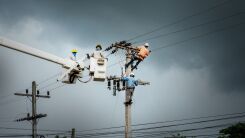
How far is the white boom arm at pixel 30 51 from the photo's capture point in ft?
22.5

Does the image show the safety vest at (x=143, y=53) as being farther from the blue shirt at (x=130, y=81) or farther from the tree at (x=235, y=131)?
the tree at (x=235, y=131)

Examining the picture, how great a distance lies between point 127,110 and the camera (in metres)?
18.7

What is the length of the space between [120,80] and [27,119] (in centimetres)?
1436

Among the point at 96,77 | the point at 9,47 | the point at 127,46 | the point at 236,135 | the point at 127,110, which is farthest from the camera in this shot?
the point at 236,135

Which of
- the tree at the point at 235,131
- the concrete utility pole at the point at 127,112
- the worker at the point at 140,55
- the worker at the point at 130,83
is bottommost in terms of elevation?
the tree at the point at 235,131

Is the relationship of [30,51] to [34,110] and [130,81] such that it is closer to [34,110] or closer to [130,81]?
[130,81]

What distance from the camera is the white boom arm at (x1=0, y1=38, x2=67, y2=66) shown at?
6844mm

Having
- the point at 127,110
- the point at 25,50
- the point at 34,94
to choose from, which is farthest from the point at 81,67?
the point at 34,94

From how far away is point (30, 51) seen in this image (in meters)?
7.06

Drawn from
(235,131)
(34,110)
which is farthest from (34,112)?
(235,131)

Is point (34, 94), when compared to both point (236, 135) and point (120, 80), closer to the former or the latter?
point (120, 80)

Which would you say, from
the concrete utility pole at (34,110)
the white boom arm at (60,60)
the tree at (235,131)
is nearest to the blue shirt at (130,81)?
the white boom arm at (60,60)

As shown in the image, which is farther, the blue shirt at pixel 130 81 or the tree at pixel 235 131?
the tree at pixel 235 131

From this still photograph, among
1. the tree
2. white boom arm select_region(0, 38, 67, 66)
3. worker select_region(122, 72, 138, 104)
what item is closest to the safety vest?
worker select_region(122, 72, 138, 104)
